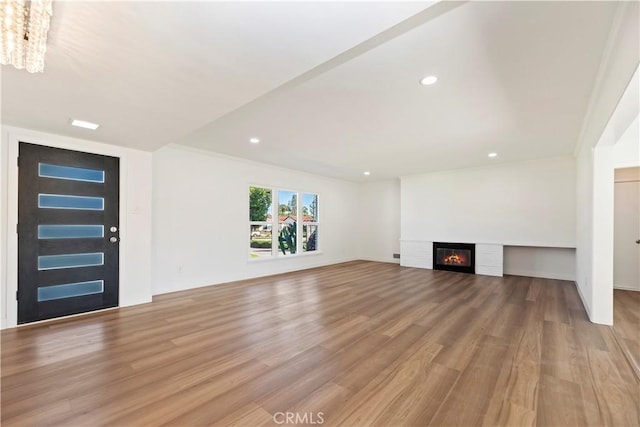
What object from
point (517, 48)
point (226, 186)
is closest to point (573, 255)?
point (517, 48)

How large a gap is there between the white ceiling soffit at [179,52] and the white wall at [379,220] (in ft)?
22.3

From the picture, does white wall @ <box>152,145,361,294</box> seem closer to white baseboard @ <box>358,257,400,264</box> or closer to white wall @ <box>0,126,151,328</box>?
white wall @ <box>0,126,151,328</box>

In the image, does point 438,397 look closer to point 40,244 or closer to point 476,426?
point 476,426

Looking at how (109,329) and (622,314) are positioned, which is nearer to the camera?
(109,329)

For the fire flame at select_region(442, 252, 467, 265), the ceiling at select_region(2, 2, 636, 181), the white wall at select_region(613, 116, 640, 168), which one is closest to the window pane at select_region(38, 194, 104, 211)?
the ceiling at select_region(2, 2, 636, 181)

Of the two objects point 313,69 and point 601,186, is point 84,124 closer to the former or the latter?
point 313,69

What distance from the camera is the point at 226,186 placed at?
19.0 feet

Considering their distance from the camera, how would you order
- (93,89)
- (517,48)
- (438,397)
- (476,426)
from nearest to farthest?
(476,426) → (438,397) → (517,48) → (93,89)

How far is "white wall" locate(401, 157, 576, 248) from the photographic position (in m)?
5.87

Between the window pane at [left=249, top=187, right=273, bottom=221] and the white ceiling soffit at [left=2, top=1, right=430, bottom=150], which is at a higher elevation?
the white ceiling soffit at [left=2, top=1, right=430, bottom=150]

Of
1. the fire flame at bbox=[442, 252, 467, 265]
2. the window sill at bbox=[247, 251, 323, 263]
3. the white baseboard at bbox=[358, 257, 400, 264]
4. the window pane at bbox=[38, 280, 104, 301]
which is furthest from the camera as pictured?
the white baseboard at bbox=[358, 257, 400, 264]

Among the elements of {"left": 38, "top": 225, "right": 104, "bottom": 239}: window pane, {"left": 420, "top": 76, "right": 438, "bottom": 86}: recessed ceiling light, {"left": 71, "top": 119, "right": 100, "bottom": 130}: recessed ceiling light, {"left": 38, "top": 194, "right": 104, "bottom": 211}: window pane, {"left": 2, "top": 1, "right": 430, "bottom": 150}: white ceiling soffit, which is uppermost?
{"left": 420, "top": 76, "right": 438, "bottom": 86}: recessed ceiling light

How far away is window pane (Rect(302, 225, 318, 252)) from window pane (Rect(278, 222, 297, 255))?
38 centimetres

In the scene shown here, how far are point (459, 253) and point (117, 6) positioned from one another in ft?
24.8
